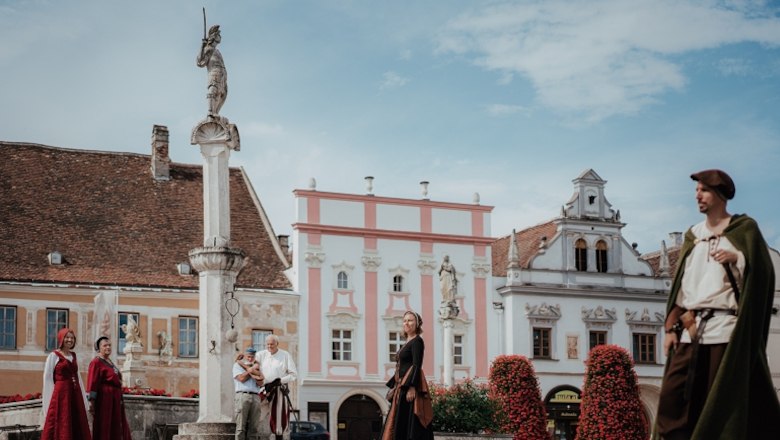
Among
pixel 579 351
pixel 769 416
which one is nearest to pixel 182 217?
pixel 579 351

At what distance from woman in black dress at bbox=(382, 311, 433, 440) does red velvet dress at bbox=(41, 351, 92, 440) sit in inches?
141

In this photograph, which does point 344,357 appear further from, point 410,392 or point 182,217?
point 410,392

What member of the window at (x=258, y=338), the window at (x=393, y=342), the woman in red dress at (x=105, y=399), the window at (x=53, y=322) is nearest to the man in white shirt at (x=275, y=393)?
the woman in red dress at (x=105, y=399)

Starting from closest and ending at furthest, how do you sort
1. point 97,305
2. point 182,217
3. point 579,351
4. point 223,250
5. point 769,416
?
point 769,416, point 223,250, point 97,305, point 182,217, point 579,351

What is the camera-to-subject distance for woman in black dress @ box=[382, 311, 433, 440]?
12.5 m

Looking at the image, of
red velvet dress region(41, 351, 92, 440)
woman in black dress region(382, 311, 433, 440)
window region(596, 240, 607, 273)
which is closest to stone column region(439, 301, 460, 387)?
window region(596, 240, 607, 273)

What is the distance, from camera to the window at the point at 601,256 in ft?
159

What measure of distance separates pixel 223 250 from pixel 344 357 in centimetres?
2607

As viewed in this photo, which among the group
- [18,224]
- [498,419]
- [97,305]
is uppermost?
[18,224]

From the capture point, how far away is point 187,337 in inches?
1577

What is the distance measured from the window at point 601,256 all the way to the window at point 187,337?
55.4 ft

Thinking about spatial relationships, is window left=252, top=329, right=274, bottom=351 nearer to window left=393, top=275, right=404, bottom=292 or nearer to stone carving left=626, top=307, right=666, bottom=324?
window left=393, top=275, right=404, bottom=292

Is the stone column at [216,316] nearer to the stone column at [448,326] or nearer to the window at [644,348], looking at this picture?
the stone column at [448,326]

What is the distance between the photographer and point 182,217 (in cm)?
4212
